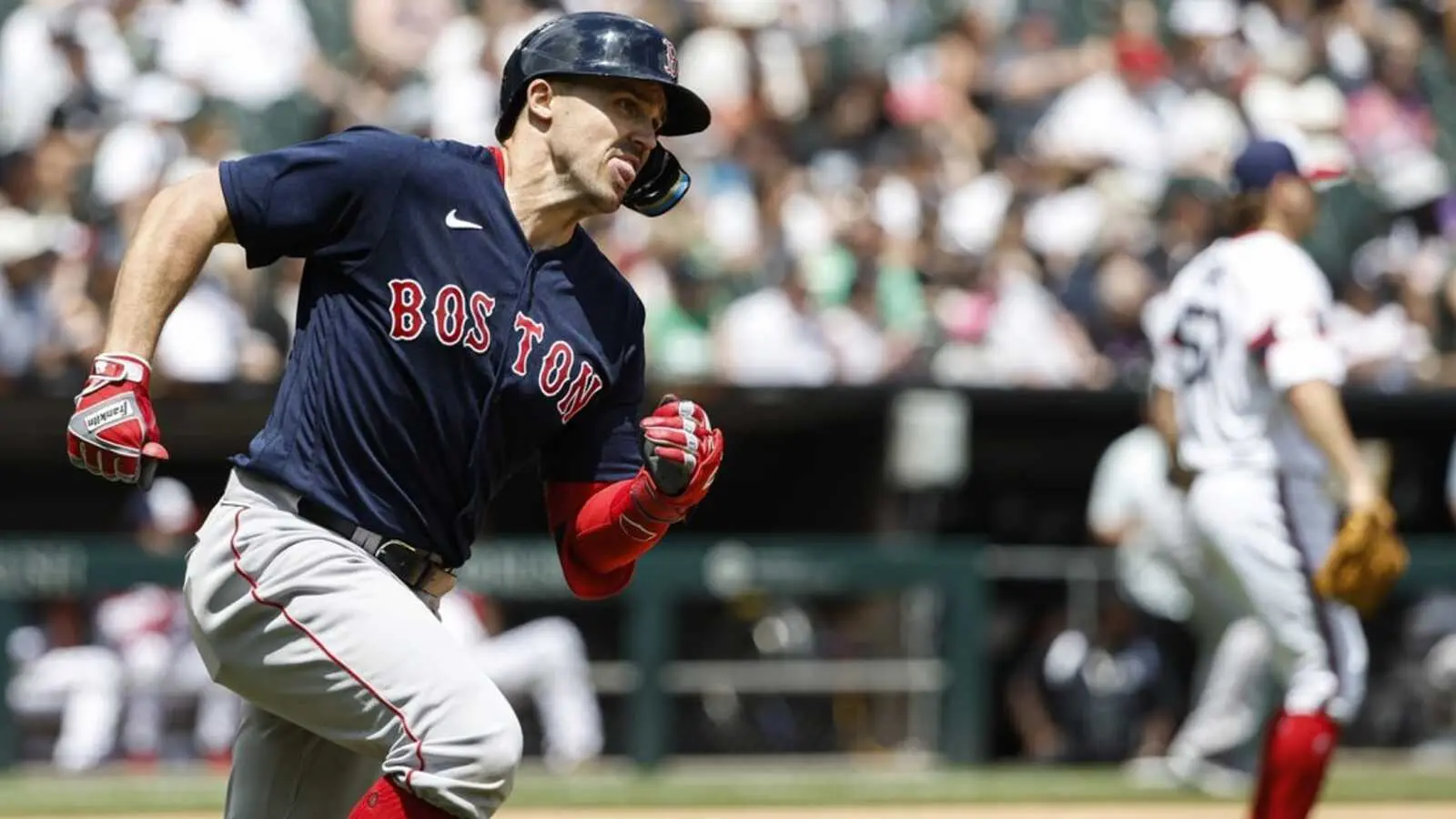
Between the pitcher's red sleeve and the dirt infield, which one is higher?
the pitcher's red sleeve

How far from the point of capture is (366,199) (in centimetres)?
380

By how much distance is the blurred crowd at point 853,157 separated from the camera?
1033 cm

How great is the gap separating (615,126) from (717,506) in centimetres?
760

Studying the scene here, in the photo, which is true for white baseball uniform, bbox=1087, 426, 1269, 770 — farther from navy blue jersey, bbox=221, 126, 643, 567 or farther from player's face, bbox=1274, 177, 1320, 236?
navy blue jersey, bbox=221, 126, 643, 567

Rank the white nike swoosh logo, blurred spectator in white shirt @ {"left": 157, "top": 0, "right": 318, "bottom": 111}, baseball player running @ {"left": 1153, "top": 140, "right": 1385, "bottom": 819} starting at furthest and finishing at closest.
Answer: blurred spectator in white shirt @ {"left": 157, "top": 0, "right": 318, "bottom": 111}
baseball player running @ {"left": 1153, "top": 140, "right": 1385, "bottom": 819}
the white nike swoosh logo

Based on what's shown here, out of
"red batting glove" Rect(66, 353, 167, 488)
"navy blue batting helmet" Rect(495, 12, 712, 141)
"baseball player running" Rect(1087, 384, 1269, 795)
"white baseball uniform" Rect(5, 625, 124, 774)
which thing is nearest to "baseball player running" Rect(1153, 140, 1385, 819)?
"baseball player running" Rect(1087, 384, 1269, 795)

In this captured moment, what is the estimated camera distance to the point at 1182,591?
976 cm

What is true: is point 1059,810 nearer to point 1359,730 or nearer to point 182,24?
point 1359,730

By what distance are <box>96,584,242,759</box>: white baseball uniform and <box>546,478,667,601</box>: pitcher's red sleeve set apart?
495 cm

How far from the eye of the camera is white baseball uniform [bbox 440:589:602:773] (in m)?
9.18

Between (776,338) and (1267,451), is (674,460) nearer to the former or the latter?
(1267,451)

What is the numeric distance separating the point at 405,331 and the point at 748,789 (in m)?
4.97

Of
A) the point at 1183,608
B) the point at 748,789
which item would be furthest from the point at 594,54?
the point at 1183,608

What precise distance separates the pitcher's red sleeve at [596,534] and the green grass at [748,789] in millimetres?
3739
